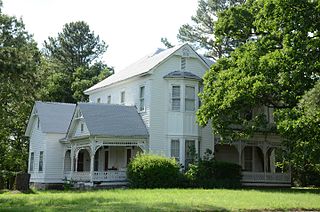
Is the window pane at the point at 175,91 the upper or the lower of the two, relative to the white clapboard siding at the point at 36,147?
upper

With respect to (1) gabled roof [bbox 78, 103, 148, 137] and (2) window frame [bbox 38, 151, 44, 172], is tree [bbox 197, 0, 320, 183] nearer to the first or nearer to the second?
(1) gabled roof [bbox 78, 103, 148, 137]

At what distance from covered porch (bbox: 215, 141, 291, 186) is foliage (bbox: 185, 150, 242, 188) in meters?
2.70

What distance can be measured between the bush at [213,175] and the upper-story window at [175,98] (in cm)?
436

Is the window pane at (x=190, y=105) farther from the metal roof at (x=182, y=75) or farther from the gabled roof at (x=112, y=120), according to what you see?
the gabled roof at (x=112, y=120)

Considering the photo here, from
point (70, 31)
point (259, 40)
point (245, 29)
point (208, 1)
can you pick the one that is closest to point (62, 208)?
point (259, 40)

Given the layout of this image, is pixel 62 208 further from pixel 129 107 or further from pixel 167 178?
pixel 129 107

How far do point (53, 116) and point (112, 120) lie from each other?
8305 millimetres

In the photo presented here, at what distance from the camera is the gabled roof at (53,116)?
1468 inches

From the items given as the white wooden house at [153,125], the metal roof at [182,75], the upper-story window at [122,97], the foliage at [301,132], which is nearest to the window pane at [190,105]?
the white wooden house at [153,125]

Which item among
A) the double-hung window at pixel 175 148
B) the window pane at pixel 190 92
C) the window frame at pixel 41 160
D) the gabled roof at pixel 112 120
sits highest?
the window pane at pixel 190 92

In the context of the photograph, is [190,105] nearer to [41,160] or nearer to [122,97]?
[122,97]

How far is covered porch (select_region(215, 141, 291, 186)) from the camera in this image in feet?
115

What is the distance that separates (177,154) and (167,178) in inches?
164

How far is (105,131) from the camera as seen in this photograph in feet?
102
